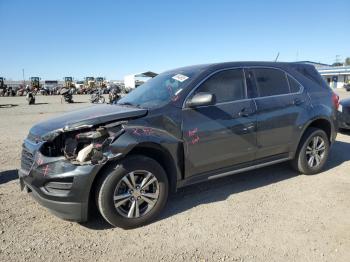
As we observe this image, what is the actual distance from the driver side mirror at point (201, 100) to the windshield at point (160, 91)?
201 millimetres

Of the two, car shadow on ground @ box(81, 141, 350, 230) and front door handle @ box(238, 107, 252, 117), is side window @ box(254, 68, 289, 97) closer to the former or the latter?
front door handle @ box(238, 107, 252, 117)

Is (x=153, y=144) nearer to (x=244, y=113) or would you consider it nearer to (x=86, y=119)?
(x=86, y=119)

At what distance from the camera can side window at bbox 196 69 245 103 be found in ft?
14.5

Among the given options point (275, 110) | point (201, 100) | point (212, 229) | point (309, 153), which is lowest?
point (212, 229)

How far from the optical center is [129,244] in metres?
3.43

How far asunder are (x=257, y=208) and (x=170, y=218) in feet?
3.70

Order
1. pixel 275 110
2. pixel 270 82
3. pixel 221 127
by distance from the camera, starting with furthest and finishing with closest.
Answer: pixel 270 82 → pixel 275 110 → pixel 221 127

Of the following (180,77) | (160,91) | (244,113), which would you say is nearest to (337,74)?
(244,113)

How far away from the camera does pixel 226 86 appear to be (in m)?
4.57

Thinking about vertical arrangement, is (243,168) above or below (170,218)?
above

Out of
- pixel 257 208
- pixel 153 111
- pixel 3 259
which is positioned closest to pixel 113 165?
pixel 153 111

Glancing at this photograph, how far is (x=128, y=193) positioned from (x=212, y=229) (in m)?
1.02

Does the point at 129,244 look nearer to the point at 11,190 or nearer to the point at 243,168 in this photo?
the point at 243,168

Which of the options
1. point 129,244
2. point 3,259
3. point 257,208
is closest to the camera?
point 3,259
